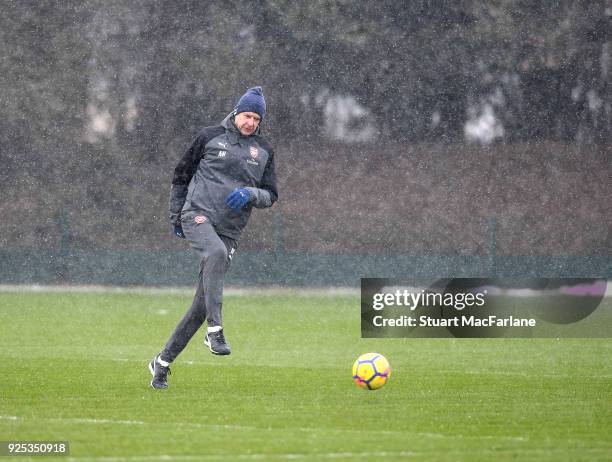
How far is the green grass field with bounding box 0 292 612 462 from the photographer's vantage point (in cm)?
689

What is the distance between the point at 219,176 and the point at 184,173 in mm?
285

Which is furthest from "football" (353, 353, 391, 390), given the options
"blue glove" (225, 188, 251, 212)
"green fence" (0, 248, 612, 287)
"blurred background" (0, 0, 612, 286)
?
"blurred background" (0, 0, 612, 286)

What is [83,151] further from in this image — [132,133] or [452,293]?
[452,293]

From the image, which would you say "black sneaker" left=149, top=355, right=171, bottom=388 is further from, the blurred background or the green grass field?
the blurred background

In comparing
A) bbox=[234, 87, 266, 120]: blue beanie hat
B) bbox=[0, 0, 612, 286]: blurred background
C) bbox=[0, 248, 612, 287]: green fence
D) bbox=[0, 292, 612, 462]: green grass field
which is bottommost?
bbox=[0, 292, 612, 462]: green grass field

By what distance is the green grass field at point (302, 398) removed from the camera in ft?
22.6

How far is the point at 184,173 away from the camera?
949 centimetres

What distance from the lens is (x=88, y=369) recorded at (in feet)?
37.3

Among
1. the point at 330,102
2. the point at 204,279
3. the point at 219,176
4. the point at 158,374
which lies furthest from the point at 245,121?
the point at 330,102

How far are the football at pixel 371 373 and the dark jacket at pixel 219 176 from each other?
4.46ft

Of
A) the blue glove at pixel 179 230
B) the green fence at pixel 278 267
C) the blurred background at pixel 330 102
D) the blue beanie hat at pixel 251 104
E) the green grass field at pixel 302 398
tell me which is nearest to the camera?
the green grass field at pixel 302 398

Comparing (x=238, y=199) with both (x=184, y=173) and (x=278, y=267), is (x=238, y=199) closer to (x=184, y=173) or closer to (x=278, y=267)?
(x=184, y=173)

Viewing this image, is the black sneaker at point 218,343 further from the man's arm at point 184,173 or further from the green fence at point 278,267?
the green fence at point 278,267

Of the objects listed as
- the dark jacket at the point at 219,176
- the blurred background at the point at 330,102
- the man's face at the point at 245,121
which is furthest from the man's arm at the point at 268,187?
the blurred background at the point at 330,102
